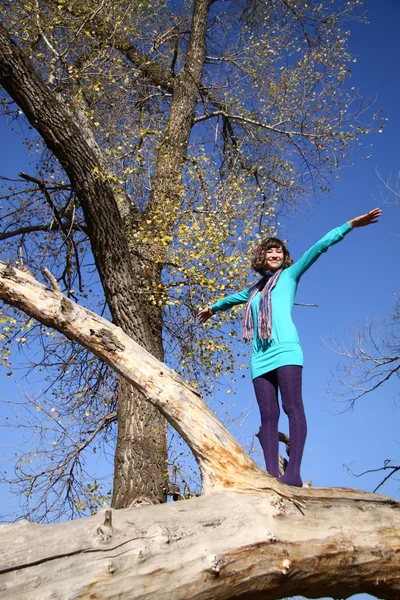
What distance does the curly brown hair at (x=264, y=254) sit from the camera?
5855 mm

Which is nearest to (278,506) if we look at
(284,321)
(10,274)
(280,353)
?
(280,353)

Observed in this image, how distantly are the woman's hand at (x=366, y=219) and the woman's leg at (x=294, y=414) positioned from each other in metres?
1.36

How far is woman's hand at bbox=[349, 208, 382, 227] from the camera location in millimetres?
5113

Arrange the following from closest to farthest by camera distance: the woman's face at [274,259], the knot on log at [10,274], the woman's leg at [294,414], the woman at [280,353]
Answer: the woman's leg at [294,414] → the woman at [280,353] → the knot on log at [10,274] → the woman's face at [274,259]

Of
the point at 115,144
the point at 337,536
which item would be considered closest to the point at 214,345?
the point at 115,144

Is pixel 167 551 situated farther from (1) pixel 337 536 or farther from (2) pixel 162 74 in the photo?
(2) pixel 162 74

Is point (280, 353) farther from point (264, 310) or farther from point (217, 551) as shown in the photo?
point (217, 551)

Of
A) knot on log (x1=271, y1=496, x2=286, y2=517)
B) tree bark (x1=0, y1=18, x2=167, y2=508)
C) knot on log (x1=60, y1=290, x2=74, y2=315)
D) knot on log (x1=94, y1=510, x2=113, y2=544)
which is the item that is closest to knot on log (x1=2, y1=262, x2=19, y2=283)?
knot on log (x1=60, y1=290, x2=74, y2=315)

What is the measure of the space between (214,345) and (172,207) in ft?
7.41

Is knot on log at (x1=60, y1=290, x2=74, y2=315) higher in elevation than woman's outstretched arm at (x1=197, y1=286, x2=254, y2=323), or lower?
lower

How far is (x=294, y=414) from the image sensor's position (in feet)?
16.5

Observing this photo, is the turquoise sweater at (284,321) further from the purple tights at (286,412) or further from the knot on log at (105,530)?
the knot on log at (105,530)

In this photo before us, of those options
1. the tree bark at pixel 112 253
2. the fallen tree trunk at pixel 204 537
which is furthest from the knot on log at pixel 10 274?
the tree bark at pixel 112 253

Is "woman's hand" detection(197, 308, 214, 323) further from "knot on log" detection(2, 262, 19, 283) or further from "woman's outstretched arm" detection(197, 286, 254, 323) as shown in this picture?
"knot on log" detection(2, 262, 19, 283)
